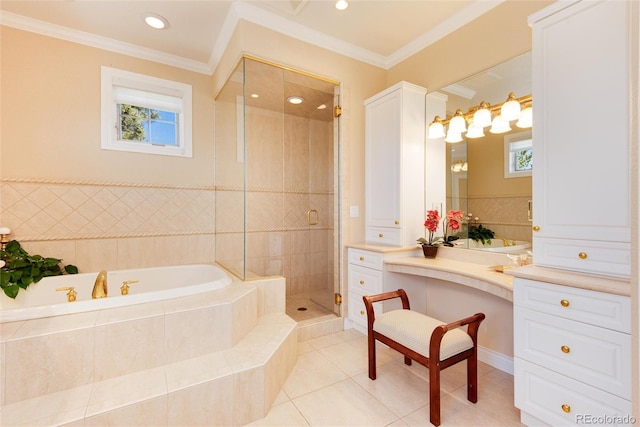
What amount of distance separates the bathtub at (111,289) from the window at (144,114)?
1.19m

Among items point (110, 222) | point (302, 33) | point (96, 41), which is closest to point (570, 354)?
point (302, 33)

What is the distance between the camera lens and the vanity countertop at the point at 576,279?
3.82 ft

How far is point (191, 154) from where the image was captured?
2.99 m

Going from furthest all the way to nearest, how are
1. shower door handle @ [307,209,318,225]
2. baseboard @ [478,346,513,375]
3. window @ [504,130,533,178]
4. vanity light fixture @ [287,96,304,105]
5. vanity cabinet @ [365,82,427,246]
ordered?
1. shower door handle @ [307,209,318,225]
2. vanity light fixture @ [287,96,304,105]
3. vanity cabinet @ [365,82,427,246]
4. baseboard @ [478,346,513,375]
5. window @ [504,130,533,178]

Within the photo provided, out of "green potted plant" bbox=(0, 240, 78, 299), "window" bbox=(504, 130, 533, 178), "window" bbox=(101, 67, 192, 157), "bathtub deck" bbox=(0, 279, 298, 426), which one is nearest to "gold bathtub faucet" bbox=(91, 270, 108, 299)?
"green potted plant" bbox=(0, 240, 78, 299)

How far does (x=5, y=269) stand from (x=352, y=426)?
8.70 feet

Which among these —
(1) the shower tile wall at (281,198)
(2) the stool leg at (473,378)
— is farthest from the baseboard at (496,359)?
(1) the shower tile wall at (281,198)

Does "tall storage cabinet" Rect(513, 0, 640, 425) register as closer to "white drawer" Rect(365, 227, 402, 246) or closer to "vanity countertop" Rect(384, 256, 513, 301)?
"vanity countertop" Rect(384, 256, 513, 301)

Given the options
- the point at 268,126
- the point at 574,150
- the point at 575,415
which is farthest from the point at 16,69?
the point at 575,415

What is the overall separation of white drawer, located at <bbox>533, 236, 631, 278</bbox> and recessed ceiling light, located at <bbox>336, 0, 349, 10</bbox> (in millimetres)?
2144

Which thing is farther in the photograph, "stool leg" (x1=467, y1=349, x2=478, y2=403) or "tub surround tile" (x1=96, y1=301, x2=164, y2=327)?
"stool leg" (x1=467, y1=349, x2=478, y2=403)

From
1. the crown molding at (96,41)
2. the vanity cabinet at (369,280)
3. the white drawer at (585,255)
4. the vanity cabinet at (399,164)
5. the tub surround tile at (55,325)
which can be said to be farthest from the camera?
the vanity cabinet at (399,164)

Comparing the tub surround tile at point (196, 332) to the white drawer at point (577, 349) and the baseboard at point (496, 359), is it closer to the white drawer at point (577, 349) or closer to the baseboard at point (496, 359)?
the white drawer at point (577, 349)

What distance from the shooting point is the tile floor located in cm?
156
